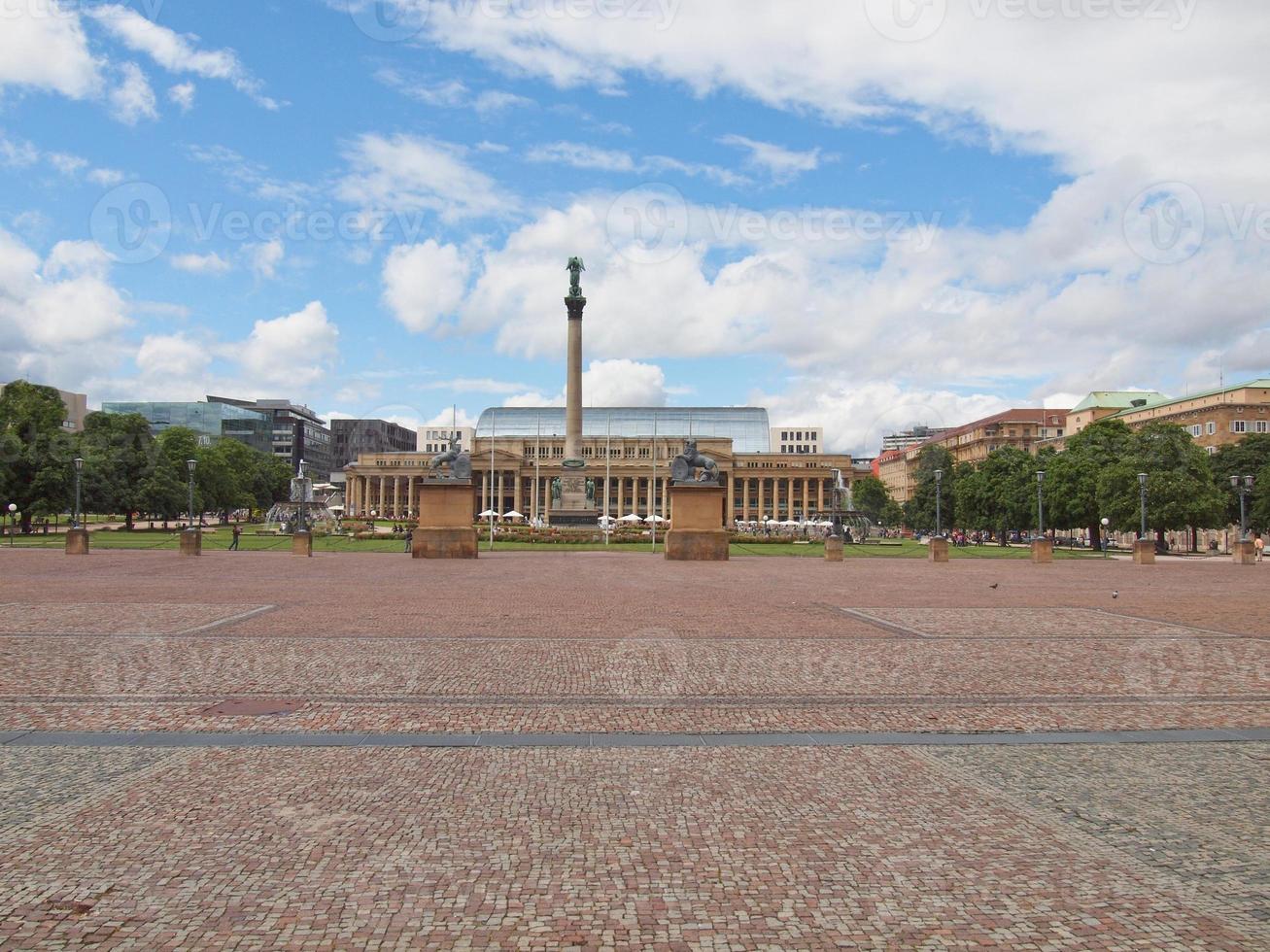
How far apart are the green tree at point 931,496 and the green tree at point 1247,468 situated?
3073 cm

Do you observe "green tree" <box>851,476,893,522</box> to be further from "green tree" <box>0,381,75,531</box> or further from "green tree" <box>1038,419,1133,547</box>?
"green tree" <box>0,381,75,531</box>

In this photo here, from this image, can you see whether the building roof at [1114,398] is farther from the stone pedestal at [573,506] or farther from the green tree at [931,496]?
the stone pedestal at [573,506]

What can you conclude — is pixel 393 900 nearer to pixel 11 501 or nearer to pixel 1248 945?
pixel 1248 945

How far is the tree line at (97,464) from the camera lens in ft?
249

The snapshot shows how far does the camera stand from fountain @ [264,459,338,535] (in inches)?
2288

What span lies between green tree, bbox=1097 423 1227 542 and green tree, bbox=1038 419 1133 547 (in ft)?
7.57

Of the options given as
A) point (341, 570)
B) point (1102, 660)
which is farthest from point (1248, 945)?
point (341, 570)

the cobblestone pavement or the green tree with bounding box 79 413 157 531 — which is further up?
the green tree with bounding box 79 413 157 531

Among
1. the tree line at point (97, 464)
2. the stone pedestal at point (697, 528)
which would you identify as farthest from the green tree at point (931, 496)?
the tree line at point (97, 464)

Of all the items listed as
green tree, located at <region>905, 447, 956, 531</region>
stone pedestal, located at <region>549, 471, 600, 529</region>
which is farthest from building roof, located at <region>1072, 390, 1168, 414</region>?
stone pedestal, located at <region>549, 471, 600, 529</region>

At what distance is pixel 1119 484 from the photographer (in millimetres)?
76438

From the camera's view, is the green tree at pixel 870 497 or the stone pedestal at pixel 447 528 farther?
the green tree at pixel 870 497

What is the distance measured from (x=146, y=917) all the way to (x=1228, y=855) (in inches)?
291

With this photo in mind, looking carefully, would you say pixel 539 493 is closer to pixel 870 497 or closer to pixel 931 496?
pixel 870 497
